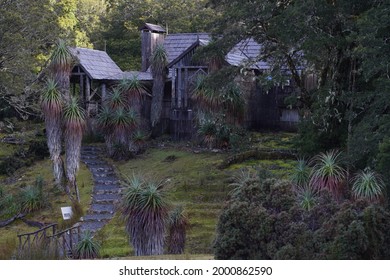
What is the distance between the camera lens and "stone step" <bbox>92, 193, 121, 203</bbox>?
74.6 ft

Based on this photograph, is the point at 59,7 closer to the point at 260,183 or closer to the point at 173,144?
the point at 173,144

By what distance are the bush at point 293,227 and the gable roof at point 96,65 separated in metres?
20.4

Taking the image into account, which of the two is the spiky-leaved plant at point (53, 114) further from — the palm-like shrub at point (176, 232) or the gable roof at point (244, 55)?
the palm-like shrub at point (176, 232)

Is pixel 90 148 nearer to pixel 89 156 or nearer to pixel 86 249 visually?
pixel 89 156

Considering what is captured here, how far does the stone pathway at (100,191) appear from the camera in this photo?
20.8 metres

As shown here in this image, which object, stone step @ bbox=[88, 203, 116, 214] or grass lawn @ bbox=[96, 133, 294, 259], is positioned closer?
grass lawn @ bbox=[96, 133, 294, 259]

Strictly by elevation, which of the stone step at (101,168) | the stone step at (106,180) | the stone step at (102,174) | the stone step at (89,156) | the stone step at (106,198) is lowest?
the stone step at (106,198)

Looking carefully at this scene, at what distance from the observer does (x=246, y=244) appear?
12156mm

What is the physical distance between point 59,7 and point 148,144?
25.9ft

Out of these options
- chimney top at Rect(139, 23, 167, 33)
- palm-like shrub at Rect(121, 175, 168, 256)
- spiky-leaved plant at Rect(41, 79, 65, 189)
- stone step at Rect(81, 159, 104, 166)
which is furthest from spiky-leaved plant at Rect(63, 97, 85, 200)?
chimney top at Rect(139, 23, 167, 33)

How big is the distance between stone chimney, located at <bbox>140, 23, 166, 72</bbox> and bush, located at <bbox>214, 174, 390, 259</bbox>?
2313 cm

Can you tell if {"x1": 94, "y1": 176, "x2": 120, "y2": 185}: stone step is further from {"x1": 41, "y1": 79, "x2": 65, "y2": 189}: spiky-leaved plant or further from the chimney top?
the chimney top

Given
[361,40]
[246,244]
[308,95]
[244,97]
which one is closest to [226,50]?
[308,95]

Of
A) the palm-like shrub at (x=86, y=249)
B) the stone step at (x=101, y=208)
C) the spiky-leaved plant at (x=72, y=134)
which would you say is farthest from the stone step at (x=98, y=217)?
the palm-like shrub at (x=86, y=249)
